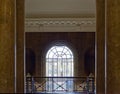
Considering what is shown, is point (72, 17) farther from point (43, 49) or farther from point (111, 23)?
point (111, 23)

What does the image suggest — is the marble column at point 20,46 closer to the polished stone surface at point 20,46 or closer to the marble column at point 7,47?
the polished stone surface at point 20,46

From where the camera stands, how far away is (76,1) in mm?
10664

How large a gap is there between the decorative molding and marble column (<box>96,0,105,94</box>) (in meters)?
7.88

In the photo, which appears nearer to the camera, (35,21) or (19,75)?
(19,75)

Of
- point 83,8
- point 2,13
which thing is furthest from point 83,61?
point 2,13

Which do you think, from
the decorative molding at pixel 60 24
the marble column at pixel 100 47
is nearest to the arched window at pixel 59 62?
the decorative molding at pixel 60 24

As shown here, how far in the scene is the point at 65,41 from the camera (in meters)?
15.5

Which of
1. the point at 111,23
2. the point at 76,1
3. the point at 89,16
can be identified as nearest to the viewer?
the point at 111,23

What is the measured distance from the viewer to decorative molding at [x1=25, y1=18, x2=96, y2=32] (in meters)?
13.3

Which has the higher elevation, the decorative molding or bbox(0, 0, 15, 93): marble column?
the decorative molding

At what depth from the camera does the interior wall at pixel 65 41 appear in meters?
15.4

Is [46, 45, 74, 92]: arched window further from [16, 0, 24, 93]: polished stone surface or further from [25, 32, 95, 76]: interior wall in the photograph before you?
[16, 0, 24, 93]: polished stone surface

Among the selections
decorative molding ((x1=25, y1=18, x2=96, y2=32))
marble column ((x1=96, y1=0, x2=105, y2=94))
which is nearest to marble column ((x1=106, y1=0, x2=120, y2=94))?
marble column ((x1=96, y1=0, x2=105, y2=94))

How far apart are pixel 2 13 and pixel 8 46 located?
0.50 metres
